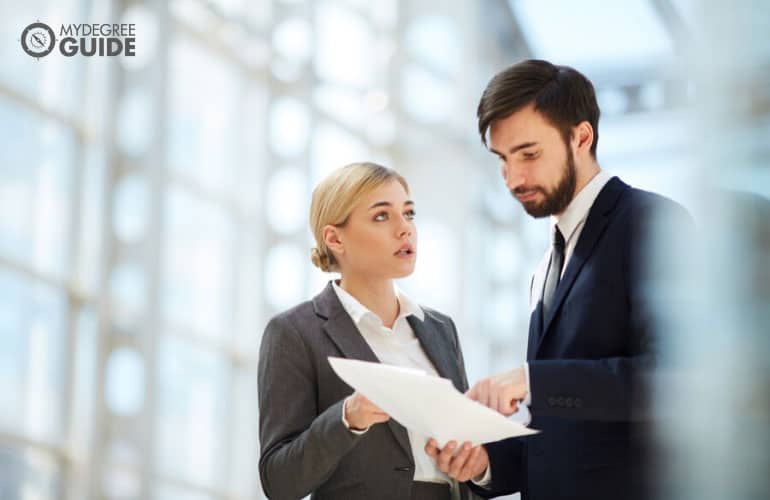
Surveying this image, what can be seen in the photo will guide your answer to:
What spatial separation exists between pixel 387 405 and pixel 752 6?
162cm

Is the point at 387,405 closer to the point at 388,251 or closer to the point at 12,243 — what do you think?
the point at 388,251

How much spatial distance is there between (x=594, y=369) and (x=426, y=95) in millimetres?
8947

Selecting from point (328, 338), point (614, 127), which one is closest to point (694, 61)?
point (328, 338)

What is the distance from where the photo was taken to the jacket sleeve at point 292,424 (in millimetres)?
2307

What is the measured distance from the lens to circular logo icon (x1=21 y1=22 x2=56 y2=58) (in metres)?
6.15

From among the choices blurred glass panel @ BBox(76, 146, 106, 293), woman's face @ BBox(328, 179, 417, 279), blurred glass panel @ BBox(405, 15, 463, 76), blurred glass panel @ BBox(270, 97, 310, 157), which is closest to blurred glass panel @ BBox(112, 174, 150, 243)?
blurred glass panel @ BBox(76, 146, 106, 293)

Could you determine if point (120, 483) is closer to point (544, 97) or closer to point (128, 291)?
point (128, 291)

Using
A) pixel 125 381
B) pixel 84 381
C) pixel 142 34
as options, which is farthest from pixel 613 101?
A: pixel 84 381

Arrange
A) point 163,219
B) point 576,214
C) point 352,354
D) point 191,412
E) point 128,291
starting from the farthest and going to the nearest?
point 191,412, point 163,219, point 128,291, point 352,354, point 576,214

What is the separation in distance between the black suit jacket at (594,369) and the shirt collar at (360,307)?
510mm

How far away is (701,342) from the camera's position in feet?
1.95

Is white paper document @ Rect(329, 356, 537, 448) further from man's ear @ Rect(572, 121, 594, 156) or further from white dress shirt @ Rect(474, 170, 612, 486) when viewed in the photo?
man's ear @ Rect(572, 121, 594, 156)

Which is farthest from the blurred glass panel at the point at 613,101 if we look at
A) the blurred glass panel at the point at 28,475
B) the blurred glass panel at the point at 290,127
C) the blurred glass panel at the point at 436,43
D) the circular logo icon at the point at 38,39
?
the blurred glass panel at the point at 28,475

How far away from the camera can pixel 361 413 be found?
2.25 metres
